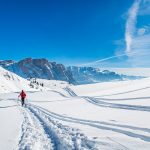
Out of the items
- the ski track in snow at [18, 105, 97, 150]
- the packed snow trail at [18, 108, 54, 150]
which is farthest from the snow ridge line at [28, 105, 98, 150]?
the packed snow trail at [18, 108, 54, 150]

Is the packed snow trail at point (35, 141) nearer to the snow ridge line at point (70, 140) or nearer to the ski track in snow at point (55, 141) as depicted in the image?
the ski track in snow at point (55, 141)

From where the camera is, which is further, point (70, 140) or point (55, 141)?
point (70, 140)

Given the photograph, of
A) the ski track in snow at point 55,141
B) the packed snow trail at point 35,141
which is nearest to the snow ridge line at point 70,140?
the ski track in snow at point 55,141

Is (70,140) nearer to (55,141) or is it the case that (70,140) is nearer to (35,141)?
(55,141)

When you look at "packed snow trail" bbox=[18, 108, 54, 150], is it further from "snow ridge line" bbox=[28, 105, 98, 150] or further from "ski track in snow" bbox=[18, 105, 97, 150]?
"snow ridge line" bbox=[28, 105, 98, 150]

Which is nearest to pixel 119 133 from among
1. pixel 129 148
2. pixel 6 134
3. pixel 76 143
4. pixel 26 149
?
pixel 76 143

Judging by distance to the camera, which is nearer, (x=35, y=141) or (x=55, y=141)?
(x=55, y=141)

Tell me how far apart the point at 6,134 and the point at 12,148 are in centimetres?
373

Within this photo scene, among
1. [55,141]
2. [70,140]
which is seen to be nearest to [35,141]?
A: [55,141]

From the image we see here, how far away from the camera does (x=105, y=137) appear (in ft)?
39.5

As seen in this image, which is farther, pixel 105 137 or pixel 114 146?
pixel 105 137

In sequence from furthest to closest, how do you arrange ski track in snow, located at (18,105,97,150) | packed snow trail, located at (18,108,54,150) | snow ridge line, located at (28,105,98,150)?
1. packed snow trail, located at (18,108,54,150)
2. ski track in snow, located at (18,105,97,150)
3. snow ridge line, located at (28,105,98,150)

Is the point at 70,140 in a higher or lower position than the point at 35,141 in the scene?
higher

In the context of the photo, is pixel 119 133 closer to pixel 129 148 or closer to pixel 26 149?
pixel 129 148
